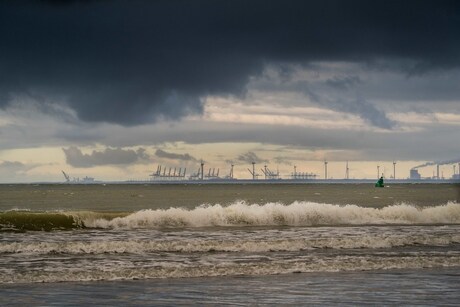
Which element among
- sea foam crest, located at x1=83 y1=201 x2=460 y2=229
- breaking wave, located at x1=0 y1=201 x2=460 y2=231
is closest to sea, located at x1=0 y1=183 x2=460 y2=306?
breaking wave, located at x1=0 y1=201 x2=460 y2=231

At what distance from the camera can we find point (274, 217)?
2388 inches

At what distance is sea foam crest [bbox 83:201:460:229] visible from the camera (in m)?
57.6

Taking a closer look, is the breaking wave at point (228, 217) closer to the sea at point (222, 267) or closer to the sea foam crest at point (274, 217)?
the sea foam crest at point (274, 217)

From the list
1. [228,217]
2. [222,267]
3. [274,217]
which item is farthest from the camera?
[274,217]

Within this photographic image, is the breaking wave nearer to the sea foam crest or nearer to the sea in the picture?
the sea foam crest

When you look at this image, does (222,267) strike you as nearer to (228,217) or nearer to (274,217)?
(228,217)

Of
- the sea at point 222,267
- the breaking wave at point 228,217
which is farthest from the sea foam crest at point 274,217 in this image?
the sea at point 222,267

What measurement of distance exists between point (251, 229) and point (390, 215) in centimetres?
1756

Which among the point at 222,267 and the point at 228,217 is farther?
the point at 228,217

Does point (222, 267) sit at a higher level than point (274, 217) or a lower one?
lower

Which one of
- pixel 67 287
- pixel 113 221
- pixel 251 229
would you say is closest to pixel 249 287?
pixel 67 287

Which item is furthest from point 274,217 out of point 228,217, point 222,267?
point 222,267

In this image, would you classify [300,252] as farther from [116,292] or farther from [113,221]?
[113,221]

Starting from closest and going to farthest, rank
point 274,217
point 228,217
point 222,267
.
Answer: point 222,267
point 228,217
point 274,217
